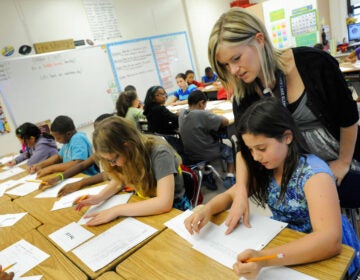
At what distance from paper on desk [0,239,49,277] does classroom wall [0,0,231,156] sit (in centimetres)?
285

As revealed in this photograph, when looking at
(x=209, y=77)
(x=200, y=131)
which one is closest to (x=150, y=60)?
(x=209, y=77)

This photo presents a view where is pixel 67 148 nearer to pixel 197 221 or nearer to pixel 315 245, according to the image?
pixel 197 221

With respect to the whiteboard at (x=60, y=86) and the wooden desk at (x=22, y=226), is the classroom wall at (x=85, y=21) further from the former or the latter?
the wooden desk at (x=22, y=226)

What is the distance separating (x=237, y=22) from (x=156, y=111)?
2.27 metres

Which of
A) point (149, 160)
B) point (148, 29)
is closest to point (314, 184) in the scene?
point (149, 160)

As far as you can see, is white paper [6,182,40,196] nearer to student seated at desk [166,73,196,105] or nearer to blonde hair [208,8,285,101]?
blonde hair [208,8,285,101]

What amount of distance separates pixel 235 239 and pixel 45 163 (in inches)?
81.3

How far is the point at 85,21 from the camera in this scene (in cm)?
425

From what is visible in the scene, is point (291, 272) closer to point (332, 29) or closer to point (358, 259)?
point (358, 259)

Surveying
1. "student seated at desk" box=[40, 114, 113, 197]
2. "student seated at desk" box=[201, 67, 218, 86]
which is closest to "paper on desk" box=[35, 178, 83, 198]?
"student seated at desk" box=[40, 114, 113, 197]

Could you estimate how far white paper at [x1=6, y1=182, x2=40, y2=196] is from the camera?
6.38ft

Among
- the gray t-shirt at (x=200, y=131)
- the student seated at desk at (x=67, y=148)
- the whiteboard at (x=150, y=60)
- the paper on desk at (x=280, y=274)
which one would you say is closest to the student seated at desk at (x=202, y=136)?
the gray t-shirt at (x=200, y=131)

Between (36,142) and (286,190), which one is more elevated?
(36,142)

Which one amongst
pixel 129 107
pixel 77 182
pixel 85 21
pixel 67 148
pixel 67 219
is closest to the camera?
pixel 67 219
